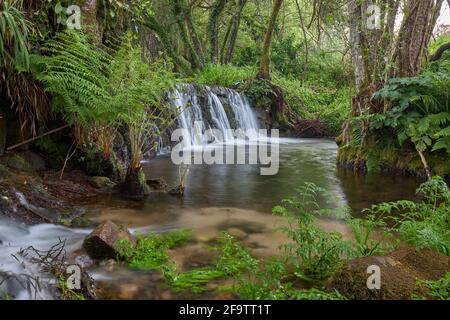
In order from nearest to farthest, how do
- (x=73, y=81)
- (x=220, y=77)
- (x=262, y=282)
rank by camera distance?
(x=262, y=282), (x=73, y=81), (x=220, y=77)

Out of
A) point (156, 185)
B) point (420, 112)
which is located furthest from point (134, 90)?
point (420, 112)

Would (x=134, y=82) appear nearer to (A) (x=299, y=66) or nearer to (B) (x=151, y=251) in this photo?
(B) (x=151, y=251)

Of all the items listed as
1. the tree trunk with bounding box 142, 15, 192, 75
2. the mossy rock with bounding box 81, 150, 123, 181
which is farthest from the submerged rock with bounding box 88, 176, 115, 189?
the tree trunk with bounding box 142, 15, 192, 75

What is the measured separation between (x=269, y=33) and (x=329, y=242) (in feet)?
42.8

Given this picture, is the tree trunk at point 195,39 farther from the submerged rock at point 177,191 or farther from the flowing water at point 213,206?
the submerged rock at point 177,191

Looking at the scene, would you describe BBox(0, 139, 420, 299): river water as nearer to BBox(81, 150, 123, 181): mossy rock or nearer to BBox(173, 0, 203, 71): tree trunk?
BBox(81, 150, 123, 181): mossy rock

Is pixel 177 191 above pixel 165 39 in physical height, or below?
below

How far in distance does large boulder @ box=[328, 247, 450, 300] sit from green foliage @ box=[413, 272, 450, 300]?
1.4 inches

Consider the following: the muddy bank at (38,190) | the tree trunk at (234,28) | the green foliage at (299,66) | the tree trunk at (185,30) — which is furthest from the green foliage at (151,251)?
the green foliage at (299,66)

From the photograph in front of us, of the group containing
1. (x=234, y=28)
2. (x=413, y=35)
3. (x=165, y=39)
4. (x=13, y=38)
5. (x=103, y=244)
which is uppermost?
(x=234, y=28)

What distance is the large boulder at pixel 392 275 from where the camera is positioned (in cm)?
255

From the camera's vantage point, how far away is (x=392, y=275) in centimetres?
263

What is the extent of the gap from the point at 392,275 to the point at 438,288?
0.29 m

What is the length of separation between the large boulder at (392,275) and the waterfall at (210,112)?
25.5ft
